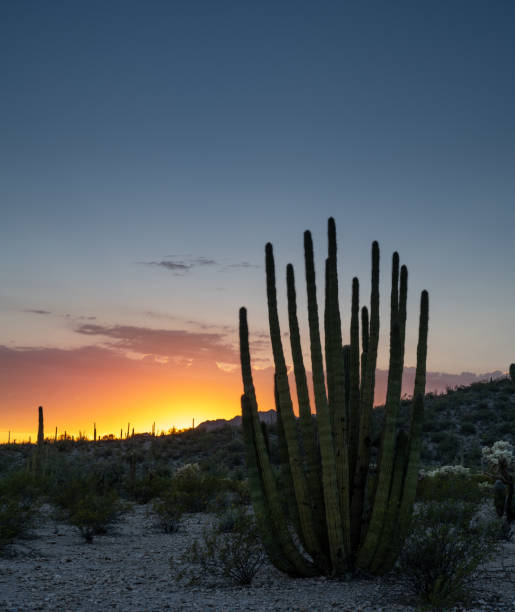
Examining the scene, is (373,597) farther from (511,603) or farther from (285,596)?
(511,603)

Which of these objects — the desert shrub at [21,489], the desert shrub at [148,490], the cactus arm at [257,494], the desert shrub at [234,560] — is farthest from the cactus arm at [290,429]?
the desert shrub at [148,490]

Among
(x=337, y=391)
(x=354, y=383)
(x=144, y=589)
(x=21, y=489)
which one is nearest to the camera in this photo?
(x=337, y=391)

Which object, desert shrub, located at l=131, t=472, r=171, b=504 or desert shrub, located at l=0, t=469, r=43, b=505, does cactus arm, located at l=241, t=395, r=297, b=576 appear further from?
desert shrub, located at l=131, t=472, r=171, b=504

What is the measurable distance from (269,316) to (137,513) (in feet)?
43.7

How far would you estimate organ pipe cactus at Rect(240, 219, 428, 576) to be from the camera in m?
8.24

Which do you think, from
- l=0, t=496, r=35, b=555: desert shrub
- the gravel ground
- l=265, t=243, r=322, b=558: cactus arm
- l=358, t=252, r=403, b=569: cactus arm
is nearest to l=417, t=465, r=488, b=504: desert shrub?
the gravel ground

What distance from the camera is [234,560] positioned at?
9055 mm

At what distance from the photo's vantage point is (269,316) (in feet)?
28.6

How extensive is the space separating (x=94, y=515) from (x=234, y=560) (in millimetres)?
6644

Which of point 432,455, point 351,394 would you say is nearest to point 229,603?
point 351,394

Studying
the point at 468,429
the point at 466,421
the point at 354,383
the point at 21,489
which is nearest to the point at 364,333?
the point at 354,383

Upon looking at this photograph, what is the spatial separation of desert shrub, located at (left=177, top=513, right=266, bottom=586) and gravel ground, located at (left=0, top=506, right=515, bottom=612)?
0.23m

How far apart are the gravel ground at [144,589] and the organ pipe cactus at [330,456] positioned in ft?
1.49

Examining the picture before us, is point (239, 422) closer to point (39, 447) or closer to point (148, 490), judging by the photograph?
point (39, 447)
